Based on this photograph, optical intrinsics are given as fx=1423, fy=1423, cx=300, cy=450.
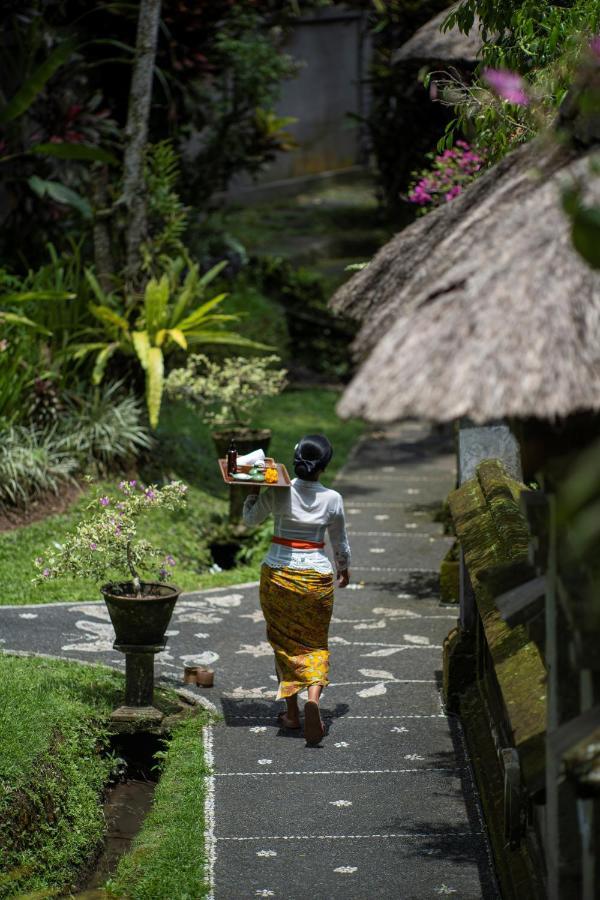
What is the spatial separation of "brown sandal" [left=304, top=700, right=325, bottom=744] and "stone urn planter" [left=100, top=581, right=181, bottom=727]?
0.88m

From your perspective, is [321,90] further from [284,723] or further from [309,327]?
[284,723]

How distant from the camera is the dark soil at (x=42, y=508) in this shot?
11789 millimetres

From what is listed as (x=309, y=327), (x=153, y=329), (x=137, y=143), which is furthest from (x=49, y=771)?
Result: (x=309, y=327)

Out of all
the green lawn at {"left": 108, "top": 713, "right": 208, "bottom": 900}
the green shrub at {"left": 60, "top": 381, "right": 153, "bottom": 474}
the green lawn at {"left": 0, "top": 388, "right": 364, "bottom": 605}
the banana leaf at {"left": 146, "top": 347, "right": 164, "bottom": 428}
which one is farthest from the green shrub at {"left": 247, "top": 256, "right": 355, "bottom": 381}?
the green lawn at {"left": 108, "top": 713, "right": 208, "bottom": 900}

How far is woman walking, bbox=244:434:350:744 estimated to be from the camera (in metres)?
7.89

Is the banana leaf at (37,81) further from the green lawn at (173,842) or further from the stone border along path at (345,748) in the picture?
the green lawn at (173,842)

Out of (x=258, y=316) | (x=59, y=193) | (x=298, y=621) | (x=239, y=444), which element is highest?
(x=59, y=193)

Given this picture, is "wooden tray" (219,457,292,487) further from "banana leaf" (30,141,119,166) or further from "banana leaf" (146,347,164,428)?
"banana leaf" (30,141,119,166)

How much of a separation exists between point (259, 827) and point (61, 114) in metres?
9.91

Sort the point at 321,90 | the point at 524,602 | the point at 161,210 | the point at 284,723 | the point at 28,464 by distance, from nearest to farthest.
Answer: the point at 524,602 < the point at 284,723 < the point at 28,464 < the point at 161,210 < the point at 321,90

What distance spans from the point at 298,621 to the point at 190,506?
17.9 ft

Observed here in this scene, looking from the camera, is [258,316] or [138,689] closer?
[138,689]

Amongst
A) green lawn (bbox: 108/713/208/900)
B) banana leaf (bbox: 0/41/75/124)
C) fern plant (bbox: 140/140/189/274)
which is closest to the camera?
green lawn (bbox: 108/713/208/900)

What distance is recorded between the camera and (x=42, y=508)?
12.1m
